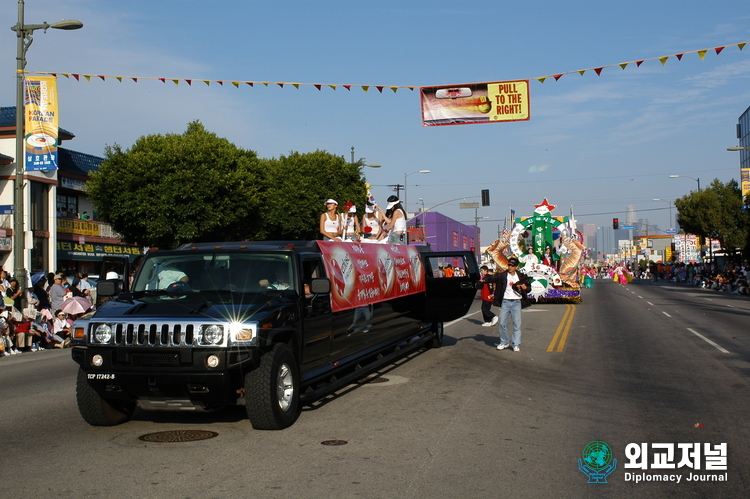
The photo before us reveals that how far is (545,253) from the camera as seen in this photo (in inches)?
1209

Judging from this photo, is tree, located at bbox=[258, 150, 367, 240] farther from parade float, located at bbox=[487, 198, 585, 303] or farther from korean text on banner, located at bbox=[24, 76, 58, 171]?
korean text on banner, located at bbox=[24, 76, 58, 171]

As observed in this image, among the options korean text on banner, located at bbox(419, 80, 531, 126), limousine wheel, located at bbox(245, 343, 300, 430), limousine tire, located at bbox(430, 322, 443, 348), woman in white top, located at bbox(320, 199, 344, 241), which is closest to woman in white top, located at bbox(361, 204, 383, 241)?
woman in white top, located at bbox(320, 199, 344, 241)

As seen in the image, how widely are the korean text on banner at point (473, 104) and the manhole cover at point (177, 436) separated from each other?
11.5 metres

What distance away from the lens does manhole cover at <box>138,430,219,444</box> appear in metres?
6.67

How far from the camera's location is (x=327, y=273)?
8.45 metres

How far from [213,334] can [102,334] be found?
1127 millimetres

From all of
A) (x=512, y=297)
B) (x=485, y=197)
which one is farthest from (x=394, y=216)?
(x=485, y=197)

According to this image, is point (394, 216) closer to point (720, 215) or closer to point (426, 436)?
point (426, 436)

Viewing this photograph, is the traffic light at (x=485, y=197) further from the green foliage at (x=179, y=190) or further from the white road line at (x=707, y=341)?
the white road line at (x=707, y=341)

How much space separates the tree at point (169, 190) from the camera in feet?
91.0

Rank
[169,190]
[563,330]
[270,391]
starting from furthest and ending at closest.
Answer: [169,190] → [563,330] → [270,391]
